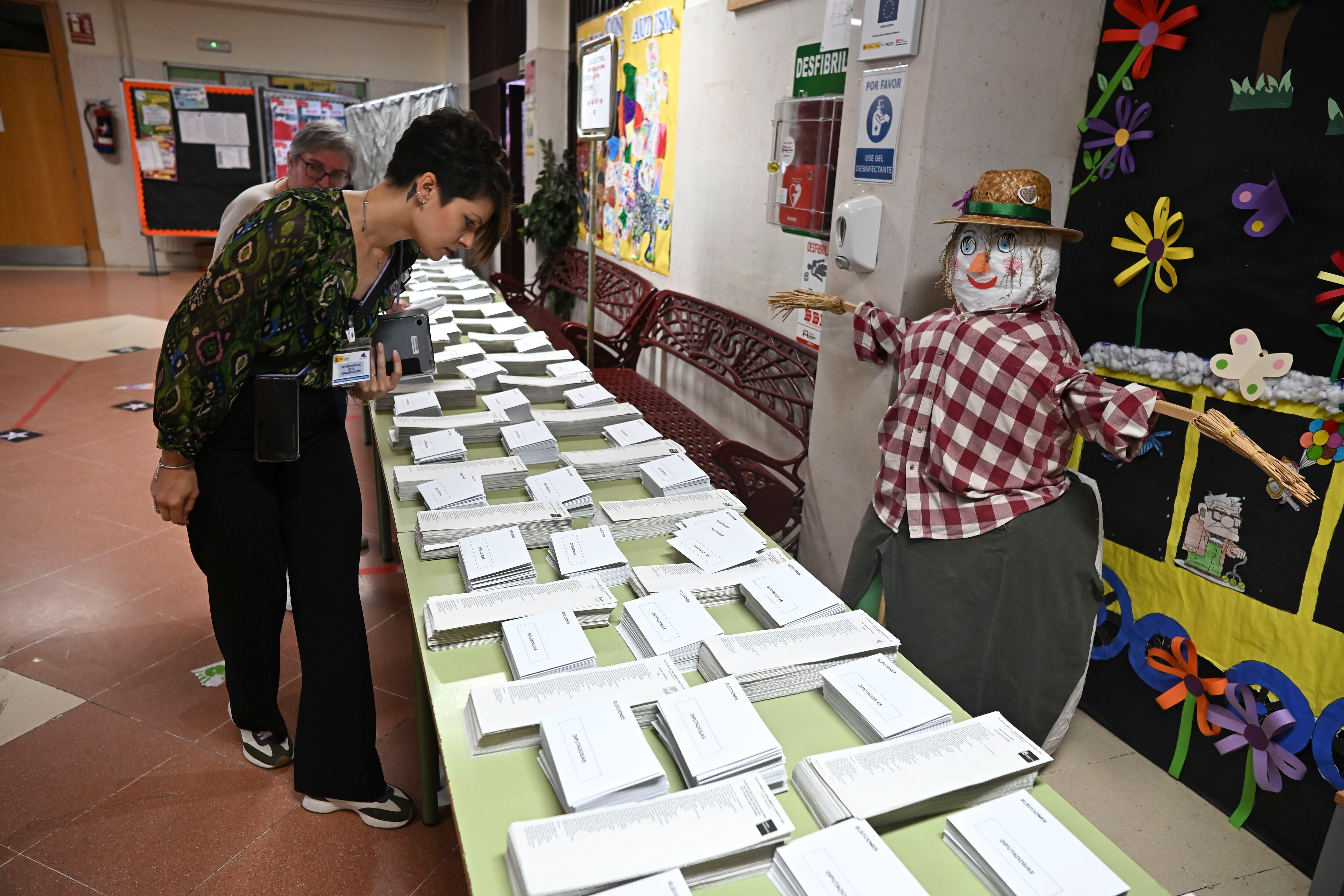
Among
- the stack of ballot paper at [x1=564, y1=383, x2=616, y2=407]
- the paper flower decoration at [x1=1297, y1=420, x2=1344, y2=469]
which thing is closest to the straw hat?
the paper flower decoration at [x1=1297, y1=420, x2=1344, y2=469]

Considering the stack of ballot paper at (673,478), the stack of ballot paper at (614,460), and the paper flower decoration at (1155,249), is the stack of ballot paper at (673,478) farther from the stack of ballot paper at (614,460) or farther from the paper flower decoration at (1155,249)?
the paper flower decoration at (1155,249)

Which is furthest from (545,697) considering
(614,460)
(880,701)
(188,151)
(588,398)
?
(188,151)

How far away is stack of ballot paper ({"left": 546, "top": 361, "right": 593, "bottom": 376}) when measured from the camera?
2971 millimetres

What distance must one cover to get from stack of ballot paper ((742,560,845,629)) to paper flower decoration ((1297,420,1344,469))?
1225mm

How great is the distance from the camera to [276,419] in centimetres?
162

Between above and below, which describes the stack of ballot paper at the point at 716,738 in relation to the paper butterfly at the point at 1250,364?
below

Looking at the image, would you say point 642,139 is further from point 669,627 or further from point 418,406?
point 669,627

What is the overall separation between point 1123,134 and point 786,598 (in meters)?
1.63

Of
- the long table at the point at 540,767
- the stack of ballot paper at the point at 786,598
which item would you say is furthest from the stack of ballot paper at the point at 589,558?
the stack of ballot paper at the point at 786,598

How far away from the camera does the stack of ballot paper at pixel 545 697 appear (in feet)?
3.86

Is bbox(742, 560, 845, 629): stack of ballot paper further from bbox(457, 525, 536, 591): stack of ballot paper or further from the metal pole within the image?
the metal pole

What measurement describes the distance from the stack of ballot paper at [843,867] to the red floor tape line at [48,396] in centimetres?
537

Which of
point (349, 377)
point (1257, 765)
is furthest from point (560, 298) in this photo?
Answer: point (1257, 765)

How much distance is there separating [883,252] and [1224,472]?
1.05 meters
